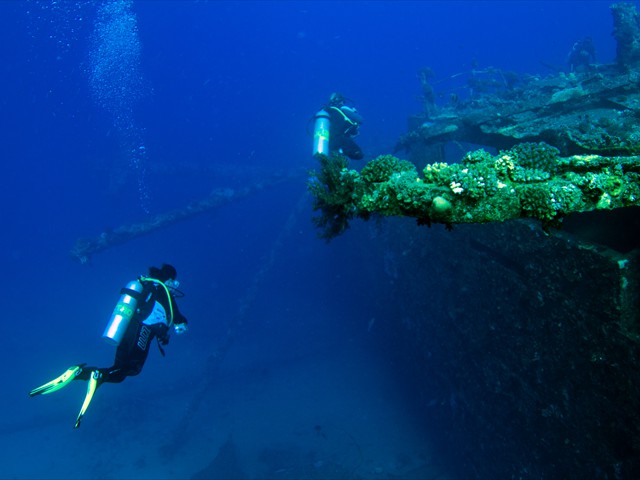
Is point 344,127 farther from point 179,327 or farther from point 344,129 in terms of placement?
point 179,327

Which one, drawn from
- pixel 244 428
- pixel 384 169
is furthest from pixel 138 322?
pixel 244 428

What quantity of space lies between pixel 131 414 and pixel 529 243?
56.1 feet

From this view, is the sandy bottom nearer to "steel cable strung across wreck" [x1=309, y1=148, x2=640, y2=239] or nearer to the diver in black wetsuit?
the diver in black wetsuit

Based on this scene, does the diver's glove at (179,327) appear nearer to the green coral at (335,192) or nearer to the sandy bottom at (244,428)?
the green coral at (335,192)

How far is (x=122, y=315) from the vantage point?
678 cm

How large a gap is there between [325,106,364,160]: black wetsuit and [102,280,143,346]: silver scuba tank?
5.52 metres

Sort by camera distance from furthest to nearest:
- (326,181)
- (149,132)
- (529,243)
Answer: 1. (149,132)
2. (529,243)
3. (326,181)

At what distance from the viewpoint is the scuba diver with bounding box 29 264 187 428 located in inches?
263

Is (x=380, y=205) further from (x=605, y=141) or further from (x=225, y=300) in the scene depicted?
(x=225, y=300)

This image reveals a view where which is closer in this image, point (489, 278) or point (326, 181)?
point (326, 181)

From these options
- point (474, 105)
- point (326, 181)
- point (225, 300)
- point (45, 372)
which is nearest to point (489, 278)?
point (326, 181)

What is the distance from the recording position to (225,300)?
2467 cm

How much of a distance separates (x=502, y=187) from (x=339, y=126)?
24.7 feet

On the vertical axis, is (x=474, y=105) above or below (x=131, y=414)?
above
